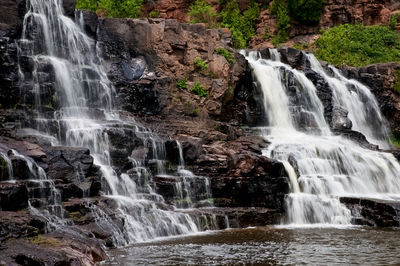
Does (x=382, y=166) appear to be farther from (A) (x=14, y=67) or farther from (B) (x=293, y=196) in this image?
(A) (x=14, y=67)

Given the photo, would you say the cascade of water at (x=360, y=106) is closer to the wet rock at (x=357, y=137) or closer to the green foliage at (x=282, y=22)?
the wet rock at (x=357, y=137)

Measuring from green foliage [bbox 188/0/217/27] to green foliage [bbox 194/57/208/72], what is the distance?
47.4 feet

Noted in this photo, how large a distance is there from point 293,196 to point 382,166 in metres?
6.00

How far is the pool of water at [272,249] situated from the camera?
949 centimetres

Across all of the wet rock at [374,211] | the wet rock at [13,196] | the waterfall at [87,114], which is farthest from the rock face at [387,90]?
the wet rock at [13,196]

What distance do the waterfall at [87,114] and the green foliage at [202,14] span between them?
1638cm

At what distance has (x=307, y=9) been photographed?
39.4 m

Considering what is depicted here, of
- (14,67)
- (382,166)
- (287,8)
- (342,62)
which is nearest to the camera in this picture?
(14,67)

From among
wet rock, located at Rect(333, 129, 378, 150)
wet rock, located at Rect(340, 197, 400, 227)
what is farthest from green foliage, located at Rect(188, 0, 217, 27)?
wet rock, located at Rect(340, 197, 400, 227)

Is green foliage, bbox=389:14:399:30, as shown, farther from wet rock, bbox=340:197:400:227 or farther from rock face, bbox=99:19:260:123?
wet rock, bbox=340:197:400:227

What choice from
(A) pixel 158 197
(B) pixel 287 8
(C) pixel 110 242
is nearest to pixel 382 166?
(A) pixel 158 197

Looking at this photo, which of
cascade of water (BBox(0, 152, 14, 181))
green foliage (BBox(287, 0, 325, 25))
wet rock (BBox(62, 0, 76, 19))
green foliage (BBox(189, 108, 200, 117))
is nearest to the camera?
cascade of water (BBox(0, 152, 14, 181))

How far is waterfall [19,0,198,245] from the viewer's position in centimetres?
1334

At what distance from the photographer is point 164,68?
22.7 m
